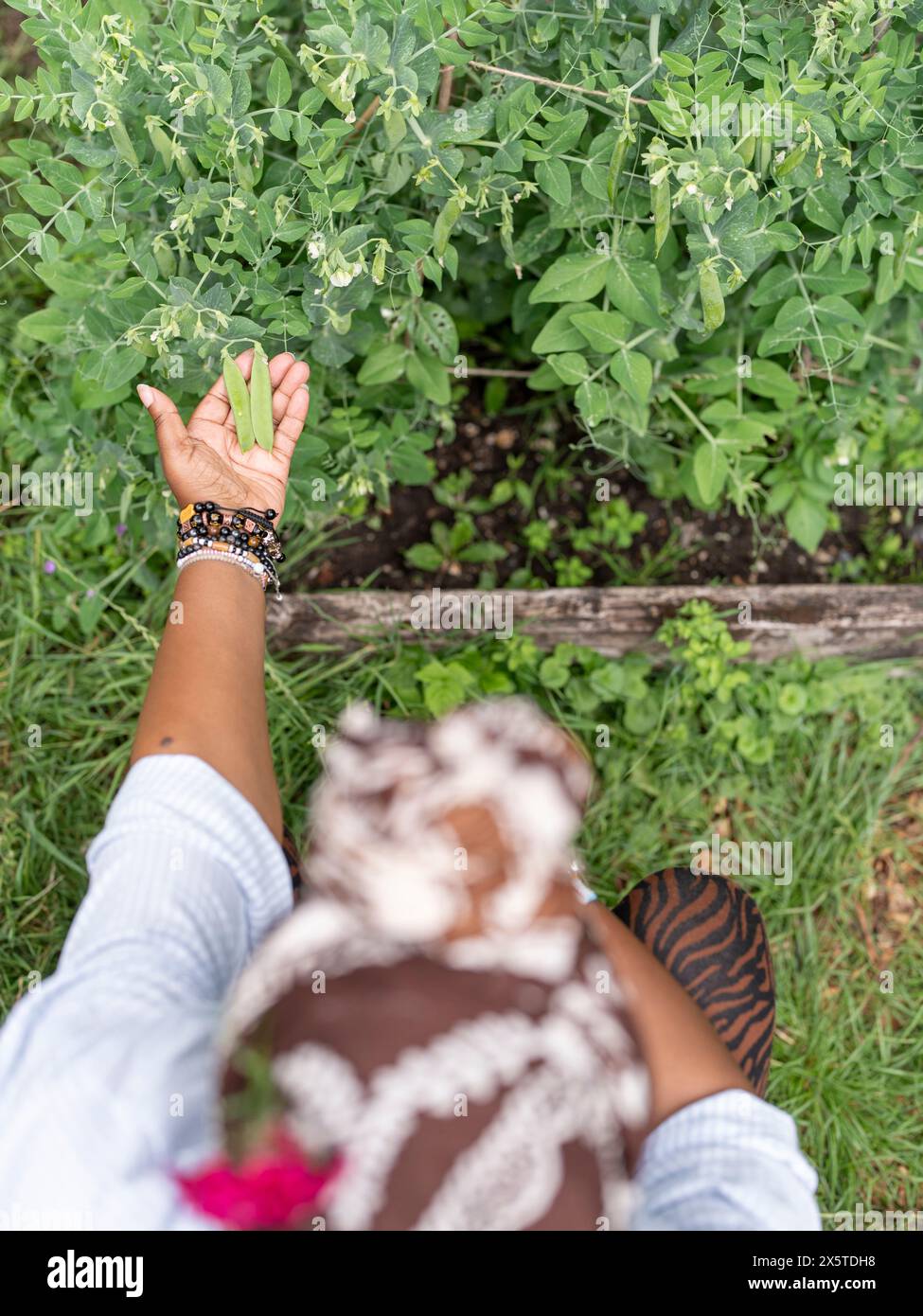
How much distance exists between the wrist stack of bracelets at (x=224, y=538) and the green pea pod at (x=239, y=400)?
10 cm

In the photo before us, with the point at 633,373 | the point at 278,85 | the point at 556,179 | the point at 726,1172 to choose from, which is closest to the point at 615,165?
the point at 556,179

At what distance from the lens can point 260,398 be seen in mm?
1341

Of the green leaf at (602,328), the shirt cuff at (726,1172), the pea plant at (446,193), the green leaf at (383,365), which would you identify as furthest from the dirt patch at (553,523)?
the shirt cuff at (726,1172)

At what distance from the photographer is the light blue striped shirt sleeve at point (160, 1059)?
0.95 metres

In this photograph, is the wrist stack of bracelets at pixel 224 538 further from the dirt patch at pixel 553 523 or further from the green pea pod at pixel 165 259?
the dirt patch at pixel 553 523

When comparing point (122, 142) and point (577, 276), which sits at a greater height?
point (122, 142)

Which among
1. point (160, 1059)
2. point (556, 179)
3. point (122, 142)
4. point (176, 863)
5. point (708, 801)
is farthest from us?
point (708, 801)

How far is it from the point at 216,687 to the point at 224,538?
0.22 meters

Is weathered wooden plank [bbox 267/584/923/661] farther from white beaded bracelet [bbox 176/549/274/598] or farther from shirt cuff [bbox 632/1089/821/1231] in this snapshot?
shirt cuff [bbox 632/1089/821/1231]

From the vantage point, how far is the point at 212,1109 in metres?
0.85

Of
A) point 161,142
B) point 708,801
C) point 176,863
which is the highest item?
point 161,142

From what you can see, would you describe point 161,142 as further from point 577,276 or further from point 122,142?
point 577,276
